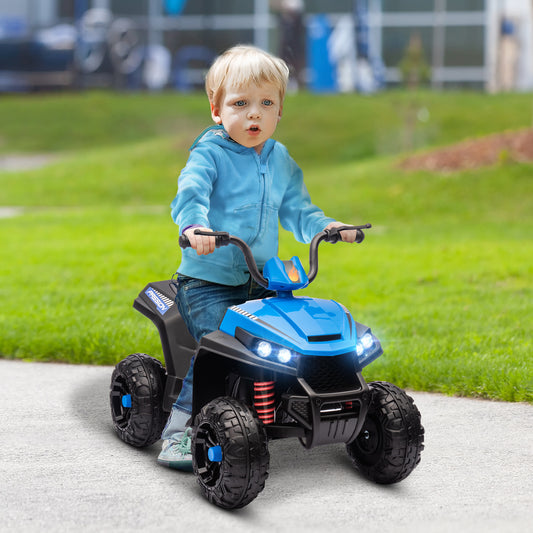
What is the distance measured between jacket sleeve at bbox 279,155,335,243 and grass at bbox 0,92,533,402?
61.9 inches

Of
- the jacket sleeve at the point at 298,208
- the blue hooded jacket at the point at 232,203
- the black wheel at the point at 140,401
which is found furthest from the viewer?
the black wheel at the point at 140,401

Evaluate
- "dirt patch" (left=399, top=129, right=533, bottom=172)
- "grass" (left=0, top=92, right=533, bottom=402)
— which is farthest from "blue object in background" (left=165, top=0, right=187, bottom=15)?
"dirt patch" (left=399, top=129, right=533, bottom=172)

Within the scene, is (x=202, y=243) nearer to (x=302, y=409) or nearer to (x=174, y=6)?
(x=302, y=409)

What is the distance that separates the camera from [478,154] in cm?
1458

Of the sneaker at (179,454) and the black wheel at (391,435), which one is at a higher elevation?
the black wheel at (391,435)

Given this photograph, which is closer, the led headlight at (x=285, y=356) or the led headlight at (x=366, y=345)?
the led headlight at (x=285, y=356)

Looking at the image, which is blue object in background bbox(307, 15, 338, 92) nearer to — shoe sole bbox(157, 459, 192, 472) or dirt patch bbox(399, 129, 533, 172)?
dirt patch bbox(399, 129, 533, 172)

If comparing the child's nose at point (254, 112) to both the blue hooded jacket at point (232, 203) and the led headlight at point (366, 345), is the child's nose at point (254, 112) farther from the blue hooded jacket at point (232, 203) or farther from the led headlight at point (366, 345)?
the led headlight at point (366, 345)

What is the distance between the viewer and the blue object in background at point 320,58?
97.8 feet

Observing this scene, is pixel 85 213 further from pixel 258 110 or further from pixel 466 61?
pixel 466 61

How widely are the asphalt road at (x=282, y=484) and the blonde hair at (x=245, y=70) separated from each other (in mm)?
1613

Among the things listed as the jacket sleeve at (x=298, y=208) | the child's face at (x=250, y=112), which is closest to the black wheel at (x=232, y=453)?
the jacket sleeve at (x=298, y=208)

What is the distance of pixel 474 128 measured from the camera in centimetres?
2172

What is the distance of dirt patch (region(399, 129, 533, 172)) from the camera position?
14180mm
